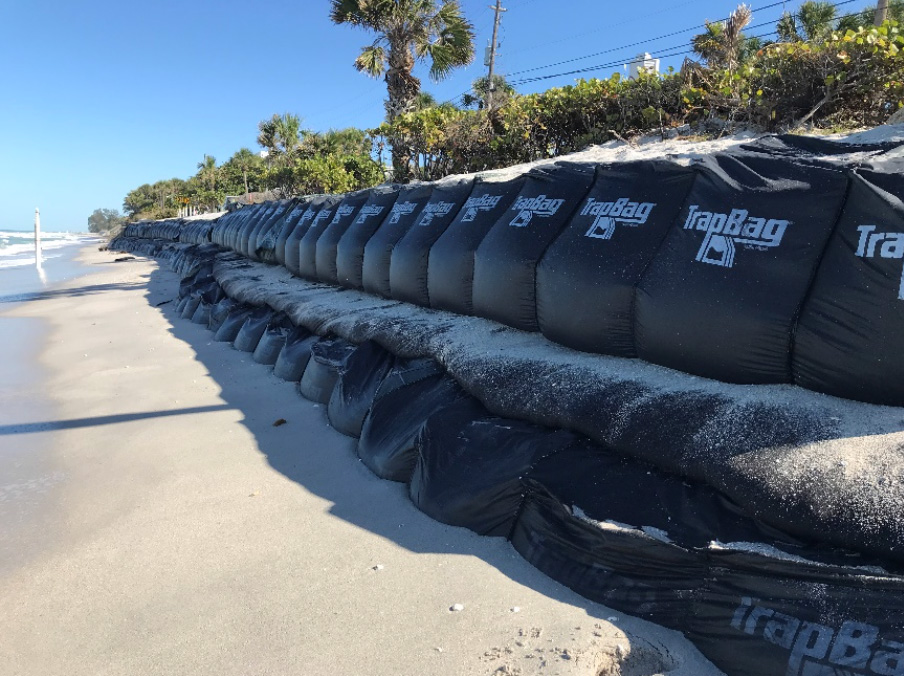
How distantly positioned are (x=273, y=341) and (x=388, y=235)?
1451mm

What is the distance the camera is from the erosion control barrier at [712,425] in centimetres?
162

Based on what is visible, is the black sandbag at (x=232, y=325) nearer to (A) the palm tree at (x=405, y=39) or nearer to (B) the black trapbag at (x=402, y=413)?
(B) the black trapbag at (x=402, y=413)

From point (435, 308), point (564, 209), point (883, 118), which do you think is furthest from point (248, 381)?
point (883, 118)

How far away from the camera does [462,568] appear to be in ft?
7.42

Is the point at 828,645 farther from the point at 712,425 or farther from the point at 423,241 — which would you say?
the point at 423,241

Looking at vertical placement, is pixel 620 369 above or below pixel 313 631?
above

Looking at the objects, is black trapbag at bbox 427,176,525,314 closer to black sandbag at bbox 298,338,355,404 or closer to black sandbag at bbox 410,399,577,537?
black sandbag at bbox 298,338,355,404

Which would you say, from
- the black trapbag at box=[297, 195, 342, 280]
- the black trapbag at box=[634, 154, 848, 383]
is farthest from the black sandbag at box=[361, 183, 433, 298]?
the black trapbag at box=[634, 154, 848, 383]

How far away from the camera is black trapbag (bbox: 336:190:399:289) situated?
18.1 ft

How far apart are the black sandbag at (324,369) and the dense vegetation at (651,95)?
203 inches

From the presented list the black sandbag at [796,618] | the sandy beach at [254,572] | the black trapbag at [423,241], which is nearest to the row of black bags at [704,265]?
the black trapbag at [423,241]

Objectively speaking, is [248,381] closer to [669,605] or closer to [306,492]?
[306,492]

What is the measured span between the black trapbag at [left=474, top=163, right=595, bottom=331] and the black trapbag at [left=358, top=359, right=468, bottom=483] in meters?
0.59

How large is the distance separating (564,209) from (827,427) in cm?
187
